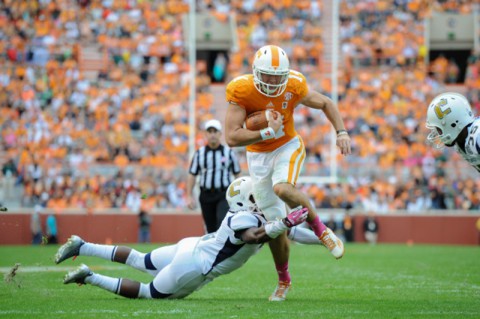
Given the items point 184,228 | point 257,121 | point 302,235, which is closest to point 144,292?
point 302,235

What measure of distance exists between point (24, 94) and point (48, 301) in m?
15.7

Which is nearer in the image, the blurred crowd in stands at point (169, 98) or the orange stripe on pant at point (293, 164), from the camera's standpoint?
the orange stripe on pant at point (293, 164)

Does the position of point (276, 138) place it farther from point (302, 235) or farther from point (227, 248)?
point (227, 248)

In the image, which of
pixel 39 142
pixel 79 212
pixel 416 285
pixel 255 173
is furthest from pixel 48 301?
pixel 39 142

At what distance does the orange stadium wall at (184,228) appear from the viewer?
17594mm

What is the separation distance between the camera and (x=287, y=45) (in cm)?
2300

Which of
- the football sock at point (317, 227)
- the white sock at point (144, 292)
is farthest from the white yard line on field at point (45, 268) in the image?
the football sock at point (317, 227)

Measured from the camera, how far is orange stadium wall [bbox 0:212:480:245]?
17.6 metres

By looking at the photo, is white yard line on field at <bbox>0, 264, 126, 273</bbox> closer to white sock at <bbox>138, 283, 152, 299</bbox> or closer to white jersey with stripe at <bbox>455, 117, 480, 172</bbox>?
white sock at <bbox>138, 283, 152, 299</bbox>

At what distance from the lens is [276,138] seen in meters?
7.09

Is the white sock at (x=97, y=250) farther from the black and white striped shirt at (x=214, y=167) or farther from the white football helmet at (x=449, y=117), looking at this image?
the black and white striped shirt at (x=214, y=167)

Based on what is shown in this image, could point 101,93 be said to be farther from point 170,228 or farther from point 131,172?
point 170,228

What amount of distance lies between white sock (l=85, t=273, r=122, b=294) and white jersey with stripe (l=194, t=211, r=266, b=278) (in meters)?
0.70

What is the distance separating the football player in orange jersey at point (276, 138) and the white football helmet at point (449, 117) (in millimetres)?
815
